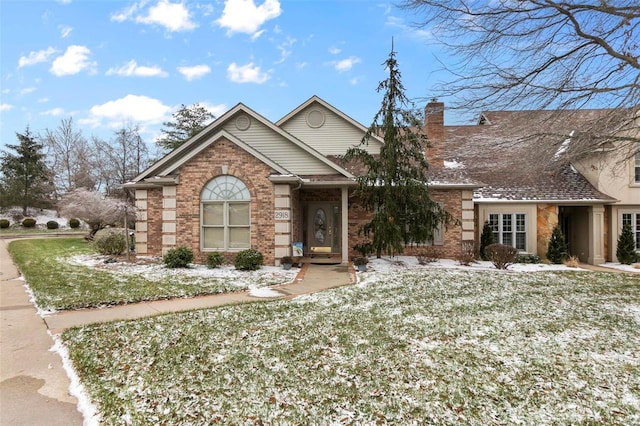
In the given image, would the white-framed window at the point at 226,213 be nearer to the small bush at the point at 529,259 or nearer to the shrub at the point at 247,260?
the shrub at the point at 247,260

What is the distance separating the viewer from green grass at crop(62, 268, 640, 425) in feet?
11.7

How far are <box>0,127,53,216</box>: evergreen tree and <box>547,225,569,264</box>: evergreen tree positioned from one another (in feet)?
162

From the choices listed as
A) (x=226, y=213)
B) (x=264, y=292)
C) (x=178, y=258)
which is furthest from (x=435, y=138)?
(x=178, y=258)

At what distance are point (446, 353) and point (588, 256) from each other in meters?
15.4

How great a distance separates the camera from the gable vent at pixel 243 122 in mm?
14641

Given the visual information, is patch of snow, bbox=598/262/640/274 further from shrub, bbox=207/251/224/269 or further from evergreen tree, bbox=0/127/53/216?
evergreen tree, bbox=0/127/53/216

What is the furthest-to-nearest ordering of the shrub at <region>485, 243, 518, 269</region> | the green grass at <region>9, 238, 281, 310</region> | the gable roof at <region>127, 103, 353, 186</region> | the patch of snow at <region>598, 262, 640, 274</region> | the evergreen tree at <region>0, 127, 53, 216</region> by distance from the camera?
the evergreen tree at <region>0, 127, 53, 216</region> < the patch of snow at <region>598, 262, 640, 274</region> < the gable roof at <region>127, 103, 353, 186</region> < the shrub at <region>485, 243, 518, 269</region> < the green grass at <region>9, 238, 281, 310</region>

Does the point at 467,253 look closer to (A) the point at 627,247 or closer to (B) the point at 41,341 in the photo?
(A) the point at 627,247

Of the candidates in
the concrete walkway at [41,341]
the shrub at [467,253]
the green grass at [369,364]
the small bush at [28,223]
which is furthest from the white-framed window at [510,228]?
the small bush at [28,223]

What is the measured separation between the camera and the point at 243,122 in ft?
48.2

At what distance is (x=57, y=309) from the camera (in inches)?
278

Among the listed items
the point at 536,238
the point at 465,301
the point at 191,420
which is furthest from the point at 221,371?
the point at 536,238

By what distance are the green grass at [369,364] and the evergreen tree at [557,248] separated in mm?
7712

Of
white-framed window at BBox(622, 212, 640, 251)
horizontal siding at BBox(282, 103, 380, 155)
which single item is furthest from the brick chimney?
white-framed window at BBox(622, 212, 640, 251)
